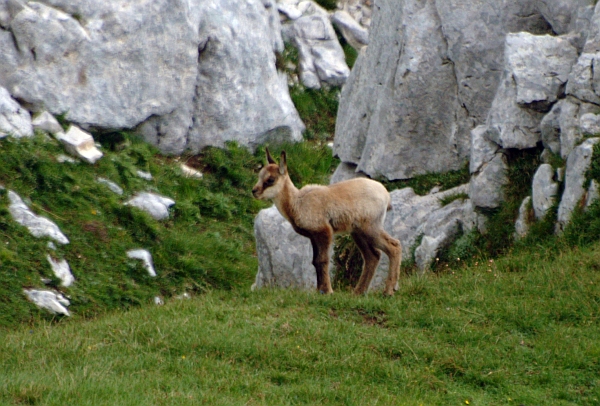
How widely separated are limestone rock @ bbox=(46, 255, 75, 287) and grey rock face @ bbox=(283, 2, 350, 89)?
1070cm

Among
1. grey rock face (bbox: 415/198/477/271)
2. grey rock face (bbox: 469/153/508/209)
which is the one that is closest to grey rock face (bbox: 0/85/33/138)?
grey rock face (bbox: 415/198/477/271)

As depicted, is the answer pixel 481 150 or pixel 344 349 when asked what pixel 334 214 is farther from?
pixel 481 150

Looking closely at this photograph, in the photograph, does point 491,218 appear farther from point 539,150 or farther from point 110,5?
point 110,5

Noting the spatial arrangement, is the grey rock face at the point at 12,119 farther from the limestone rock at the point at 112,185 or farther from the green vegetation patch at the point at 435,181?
the green vegetation patch at the point at 435,181

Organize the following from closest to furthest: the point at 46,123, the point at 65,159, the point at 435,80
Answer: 1. the point at 435,80
2. the point at 65,159
3. the point at 46,123

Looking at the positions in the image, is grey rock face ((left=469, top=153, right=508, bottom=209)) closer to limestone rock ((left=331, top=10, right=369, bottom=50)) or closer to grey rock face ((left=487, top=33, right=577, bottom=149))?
grey rock face ((left=487, top=33, right=577, bottom=149))

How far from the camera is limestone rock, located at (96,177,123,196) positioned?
55.3 ft

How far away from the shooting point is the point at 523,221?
12211 millimetres

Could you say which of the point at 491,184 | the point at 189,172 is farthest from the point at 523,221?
the point at 189,172

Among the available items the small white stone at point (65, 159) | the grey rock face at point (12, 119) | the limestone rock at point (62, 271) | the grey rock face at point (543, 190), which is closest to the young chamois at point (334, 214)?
the grey rock face at point (543, 190)

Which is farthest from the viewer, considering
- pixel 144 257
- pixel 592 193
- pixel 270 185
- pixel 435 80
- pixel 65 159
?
pixel 65 159

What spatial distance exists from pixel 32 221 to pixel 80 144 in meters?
2.82

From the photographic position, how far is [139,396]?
760 centimetres

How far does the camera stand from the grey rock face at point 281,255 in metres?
14.1
